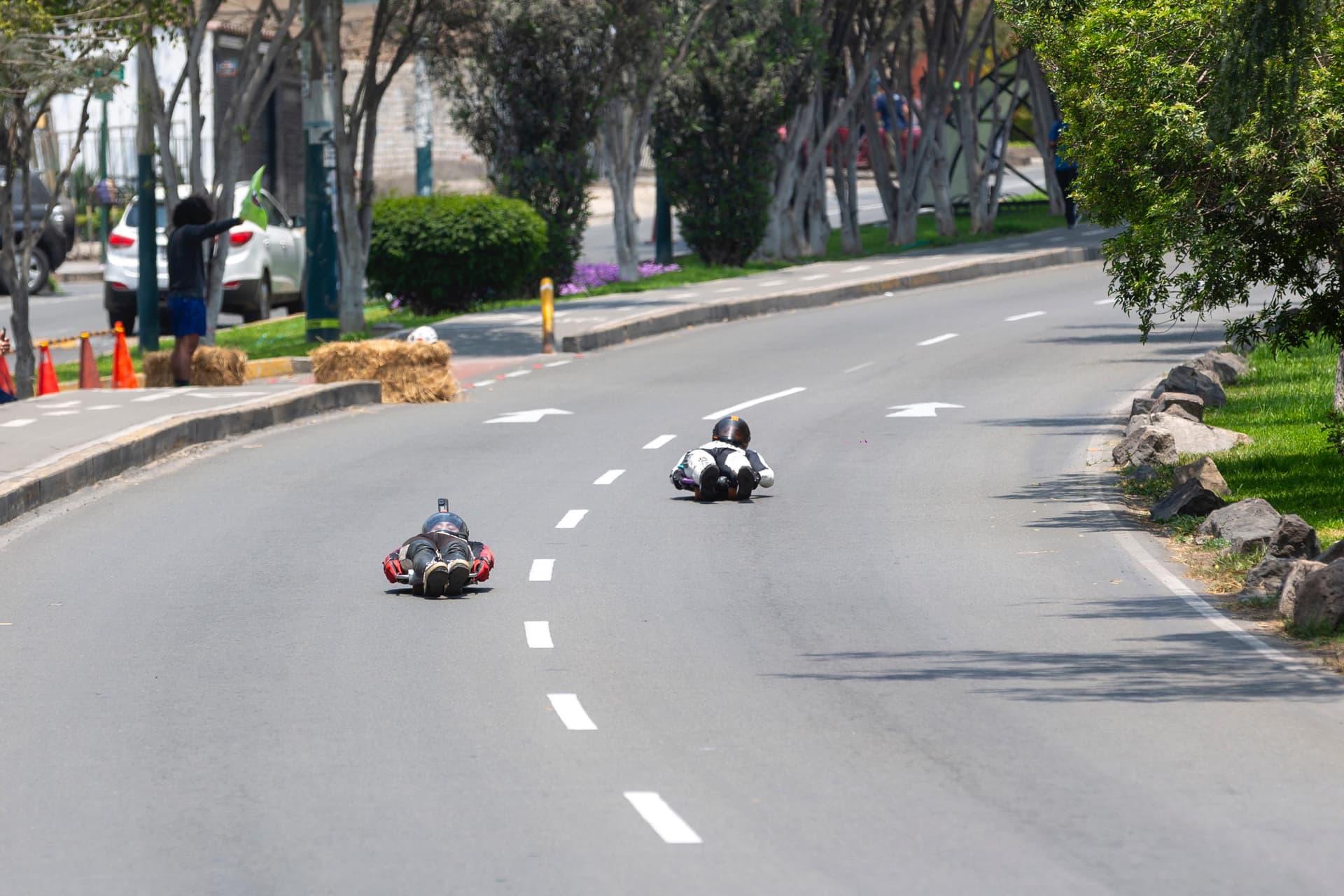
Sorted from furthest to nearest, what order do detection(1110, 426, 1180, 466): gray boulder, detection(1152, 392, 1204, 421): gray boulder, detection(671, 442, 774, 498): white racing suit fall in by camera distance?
detection(1152, 392, 1204, 421): gray boulder, detection(1110, 426, 1180, 466): gray boulder, detection(671, 442, 774, 498): white racing suit

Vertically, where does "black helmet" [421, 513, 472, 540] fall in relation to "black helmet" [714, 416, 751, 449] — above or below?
below

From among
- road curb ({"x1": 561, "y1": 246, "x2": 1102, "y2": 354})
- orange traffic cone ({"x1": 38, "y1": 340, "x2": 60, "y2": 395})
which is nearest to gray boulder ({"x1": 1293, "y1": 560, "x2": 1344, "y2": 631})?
orange traffic cone ({"x1": 38, "y1": 340, "x2": 60, "y2": 395})

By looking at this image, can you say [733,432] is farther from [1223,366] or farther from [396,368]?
[1223,366]

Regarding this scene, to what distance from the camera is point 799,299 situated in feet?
107

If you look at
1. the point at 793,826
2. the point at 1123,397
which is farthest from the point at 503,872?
the point at 1123,397

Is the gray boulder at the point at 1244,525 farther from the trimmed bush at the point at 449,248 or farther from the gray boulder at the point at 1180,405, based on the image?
the trimmed bush at the point at 449,248

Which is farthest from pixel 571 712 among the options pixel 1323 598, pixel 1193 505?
pixel 1193 505

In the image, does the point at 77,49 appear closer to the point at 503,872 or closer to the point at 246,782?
the point at 246,782

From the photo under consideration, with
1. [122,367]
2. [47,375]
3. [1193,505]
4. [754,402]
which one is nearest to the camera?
[1193,505]

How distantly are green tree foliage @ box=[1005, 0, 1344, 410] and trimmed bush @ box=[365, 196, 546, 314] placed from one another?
15380mm

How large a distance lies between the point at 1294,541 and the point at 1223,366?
10.2 metres

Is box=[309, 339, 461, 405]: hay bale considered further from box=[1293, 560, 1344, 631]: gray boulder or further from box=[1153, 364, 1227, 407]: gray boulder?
box=[1293, 560, 1344, 631]: gray boulder

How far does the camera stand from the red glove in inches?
482

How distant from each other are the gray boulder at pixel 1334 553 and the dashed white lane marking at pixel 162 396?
12498mm
